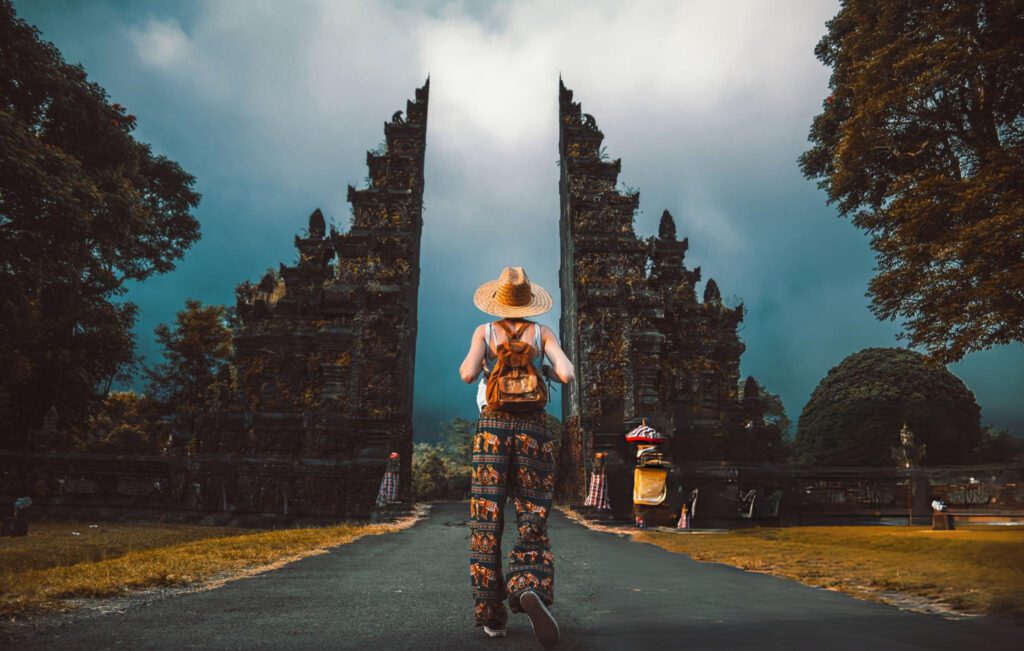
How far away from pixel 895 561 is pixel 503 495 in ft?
18.7

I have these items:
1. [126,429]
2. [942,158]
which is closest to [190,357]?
[126,429]

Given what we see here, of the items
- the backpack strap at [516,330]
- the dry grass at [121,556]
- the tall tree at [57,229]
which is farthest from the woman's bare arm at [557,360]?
the tall tree at [57,229]

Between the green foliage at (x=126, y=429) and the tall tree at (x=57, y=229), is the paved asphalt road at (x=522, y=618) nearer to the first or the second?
the tall tree at (x=57, y=229)

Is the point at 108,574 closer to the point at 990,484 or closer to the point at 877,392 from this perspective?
the point at 990,484

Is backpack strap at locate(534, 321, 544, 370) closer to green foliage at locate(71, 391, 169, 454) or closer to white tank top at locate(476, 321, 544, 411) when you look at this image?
white tank top at locate(476, 321, 544, 411)

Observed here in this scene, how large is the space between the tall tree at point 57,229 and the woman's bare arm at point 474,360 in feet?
50.0

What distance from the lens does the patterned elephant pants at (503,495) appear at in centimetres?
360

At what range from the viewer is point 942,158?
14.4 meters

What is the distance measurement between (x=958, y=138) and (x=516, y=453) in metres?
16.0

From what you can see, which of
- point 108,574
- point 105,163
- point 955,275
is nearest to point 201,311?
point 105,163

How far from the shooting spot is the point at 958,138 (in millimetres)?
14555

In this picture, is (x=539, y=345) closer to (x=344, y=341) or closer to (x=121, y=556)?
(x=121, y=556)

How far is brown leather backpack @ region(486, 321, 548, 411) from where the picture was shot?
146 inches

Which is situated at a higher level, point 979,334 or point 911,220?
point 911,220
